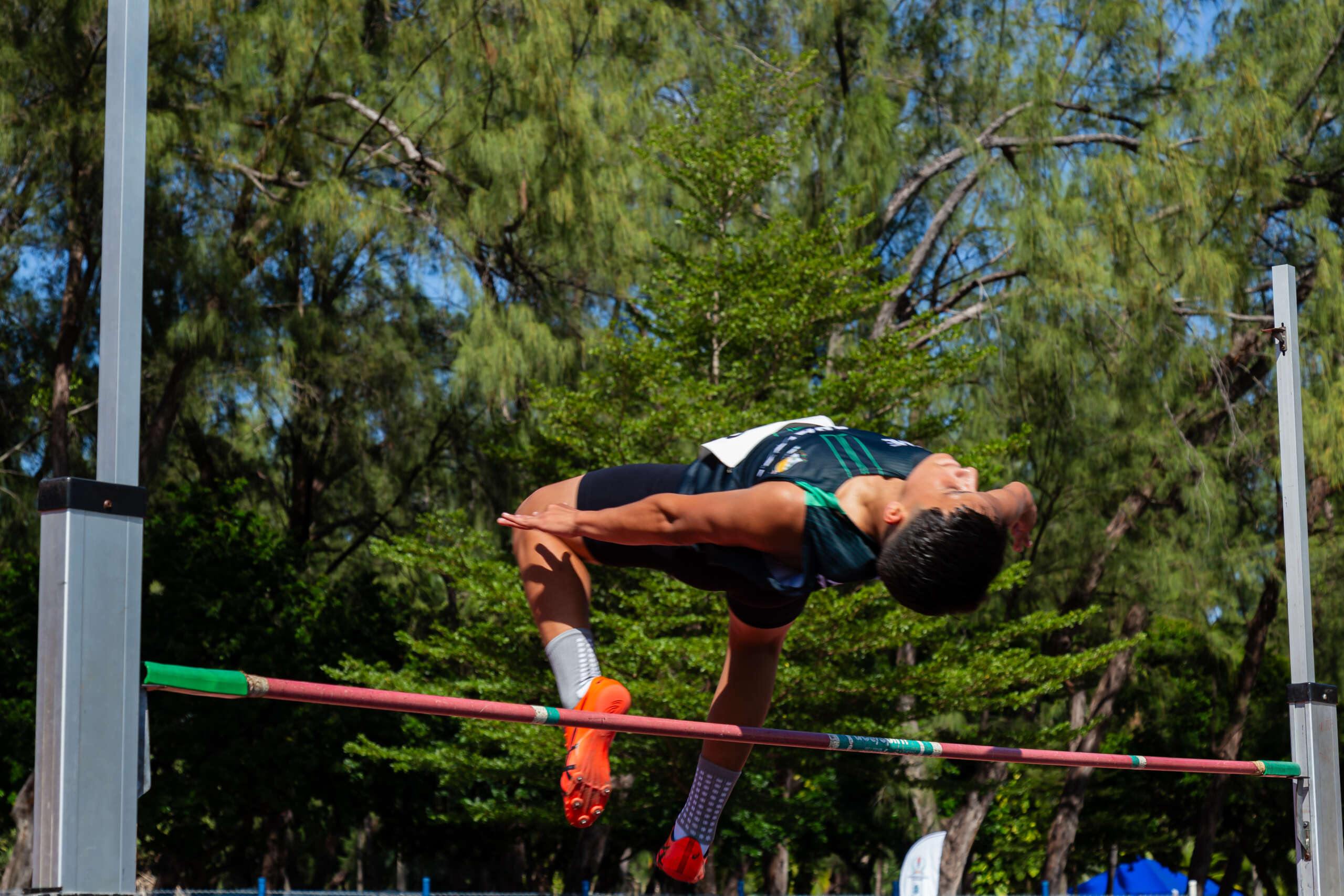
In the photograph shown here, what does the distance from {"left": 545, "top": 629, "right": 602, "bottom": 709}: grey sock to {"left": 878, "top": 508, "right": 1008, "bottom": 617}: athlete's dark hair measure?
28.5 inches

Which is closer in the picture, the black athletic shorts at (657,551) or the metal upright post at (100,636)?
the metal upright post at (100,636)

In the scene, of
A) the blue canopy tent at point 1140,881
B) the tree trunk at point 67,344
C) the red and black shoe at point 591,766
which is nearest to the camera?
the red and black shoe at point 591,766

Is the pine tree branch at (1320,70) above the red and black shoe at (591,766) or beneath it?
above

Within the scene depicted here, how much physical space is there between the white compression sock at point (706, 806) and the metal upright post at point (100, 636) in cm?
156

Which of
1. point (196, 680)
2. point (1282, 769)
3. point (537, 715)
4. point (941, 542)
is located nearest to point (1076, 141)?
point (1282, 769)

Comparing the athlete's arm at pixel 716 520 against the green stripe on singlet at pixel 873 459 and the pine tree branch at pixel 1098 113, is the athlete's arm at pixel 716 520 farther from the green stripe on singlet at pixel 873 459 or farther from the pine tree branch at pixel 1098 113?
the pine tree branch at pixel 1098 113

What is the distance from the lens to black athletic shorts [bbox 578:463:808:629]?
2.93 m

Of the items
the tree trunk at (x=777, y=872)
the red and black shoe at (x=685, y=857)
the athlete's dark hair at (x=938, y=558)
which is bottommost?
the tree trunk at (x=777, y=872)

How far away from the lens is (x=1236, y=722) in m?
15.4

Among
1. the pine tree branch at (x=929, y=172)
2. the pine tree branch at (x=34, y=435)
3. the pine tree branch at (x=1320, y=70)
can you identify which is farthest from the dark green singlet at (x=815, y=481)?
the pine tree branch at (x=929, y=172)

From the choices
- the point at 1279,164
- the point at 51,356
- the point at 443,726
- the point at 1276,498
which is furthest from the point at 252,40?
the point at 1276,498

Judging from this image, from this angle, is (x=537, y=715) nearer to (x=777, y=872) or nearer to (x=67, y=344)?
(x=67, y=344)

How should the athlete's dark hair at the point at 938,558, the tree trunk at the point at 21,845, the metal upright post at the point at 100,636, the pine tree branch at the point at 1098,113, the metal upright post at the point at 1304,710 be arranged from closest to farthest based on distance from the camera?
1. the metal upright post at the point at 100,636
2. the athlete's dark hair at the point at 938,558
3. the metal upright post at the point at 1304,710
4. the tree trunk at the point at 21,845
5. the pine tree branch at the point at 1098,113

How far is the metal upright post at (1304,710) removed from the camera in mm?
3902
